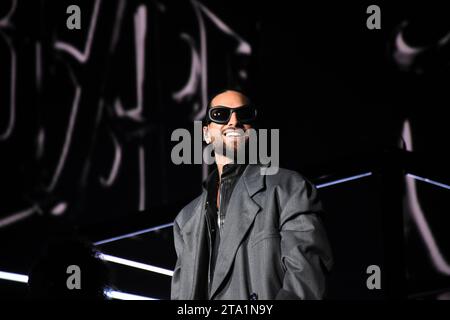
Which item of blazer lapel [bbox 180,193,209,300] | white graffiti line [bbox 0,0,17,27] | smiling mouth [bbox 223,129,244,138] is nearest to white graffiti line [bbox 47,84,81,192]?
white graffiti line [bbox 0,0,17,27]

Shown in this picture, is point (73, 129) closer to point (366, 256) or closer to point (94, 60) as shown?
point (94, 60)

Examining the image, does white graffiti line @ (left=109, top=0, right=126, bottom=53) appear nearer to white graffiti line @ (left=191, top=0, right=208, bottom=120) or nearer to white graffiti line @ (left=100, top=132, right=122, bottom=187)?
white graffiti line @ (left=191, top=0, right=208, bottom=120)

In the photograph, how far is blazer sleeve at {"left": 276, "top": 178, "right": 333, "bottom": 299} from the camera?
6.28 ft

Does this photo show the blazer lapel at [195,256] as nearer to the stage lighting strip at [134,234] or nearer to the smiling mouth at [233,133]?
the smiling mouth at [233,133]

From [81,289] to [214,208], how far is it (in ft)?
1.50

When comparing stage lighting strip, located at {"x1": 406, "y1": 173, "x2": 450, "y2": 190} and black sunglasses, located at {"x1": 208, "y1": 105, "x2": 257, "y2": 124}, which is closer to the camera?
stage lighting strip, located at {"x1": 406, "y1": 173, "x2": 450, "y2": 190}

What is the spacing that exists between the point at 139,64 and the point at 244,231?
13.5ft

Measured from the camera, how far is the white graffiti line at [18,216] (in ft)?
19.0

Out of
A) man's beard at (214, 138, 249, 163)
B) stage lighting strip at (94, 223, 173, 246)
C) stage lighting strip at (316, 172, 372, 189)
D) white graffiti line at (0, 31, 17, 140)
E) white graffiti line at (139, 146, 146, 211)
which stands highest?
white graffiti line at (0, 31, 17, 140)

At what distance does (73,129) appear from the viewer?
611cm

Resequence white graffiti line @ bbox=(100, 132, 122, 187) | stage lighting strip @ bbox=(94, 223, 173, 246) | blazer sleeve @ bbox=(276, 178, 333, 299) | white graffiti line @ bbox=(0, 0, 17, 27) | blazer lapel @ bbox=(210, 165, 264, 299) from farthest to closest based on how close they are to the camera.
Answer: white graffiti line @ bbox=(0, 0, 17, 27) < white graffiti line @ bbox=(100, 132, 122, 187) < stage lighting strip @ bbox=(94, 223, 173, 246) < blazer lapel @ bbox=(210, 165, 264, 299) < blazer sleeve @ bbox=(276, 178, 333, 299)

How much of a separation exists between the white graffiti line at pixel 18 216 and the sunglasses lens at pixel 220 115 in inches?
153

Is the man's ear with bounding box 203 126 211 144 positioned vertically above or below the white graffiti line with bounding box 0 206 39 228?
below

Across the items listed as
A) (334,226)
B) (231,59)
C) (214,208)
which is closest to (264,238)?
(214,208)
